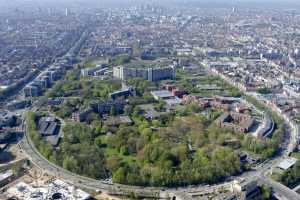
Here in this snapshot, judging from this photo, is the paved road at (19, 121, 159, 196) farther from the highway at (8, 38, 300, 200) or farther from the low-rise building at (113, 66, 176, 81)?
the low-rise building at (113, 66, 176, 81)

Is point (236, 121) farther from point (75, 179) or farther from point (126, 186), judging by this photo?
point (75, 179)

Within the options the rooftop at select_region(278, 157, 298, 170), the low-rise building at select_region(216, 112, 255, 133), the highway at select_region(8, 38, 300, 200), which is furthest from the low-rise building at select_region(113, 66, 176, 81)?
the rooftop at select_region(278, 157, 298, 170)

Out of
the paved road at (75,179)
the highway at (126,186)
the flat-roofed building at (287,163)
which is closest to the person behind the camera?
the highway at (126,186)

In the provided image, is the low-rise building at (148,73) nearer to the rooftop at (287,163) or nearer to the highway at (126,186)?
the highway at (126,186)

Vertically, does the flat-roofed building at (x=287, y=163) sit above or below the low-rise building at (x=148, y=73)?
below

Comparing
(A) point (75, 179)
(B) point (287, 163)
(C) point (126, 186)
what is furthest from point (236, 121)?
(A) point (75, 179)

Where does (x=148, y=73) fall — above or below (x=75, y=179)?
above

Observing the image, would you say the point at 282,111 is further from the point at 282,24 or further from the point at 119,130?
the point at 282,24

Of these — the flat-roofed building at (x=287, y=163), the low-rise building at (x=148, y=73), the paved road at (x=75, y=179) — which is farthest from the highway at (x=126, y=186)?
the low-rise building at (x=148, y=73)

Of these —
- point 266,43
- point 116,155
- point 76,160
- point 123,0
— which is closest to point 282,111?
point 116,155

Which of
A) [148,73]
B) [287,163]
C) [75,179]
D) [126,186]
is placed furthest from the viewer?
[148,73]

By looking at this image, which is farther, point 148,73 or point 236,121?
point 148,73

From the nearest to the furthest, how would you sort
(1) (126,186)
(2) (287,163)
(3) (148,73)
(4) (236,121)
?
1. (1) (126,186)
2. (2) (287,163)
3. (4) (236,121)
4. (3) (148,73)

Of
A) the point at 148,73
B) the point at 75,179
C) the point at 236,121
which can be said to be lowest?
the point at 75,179
